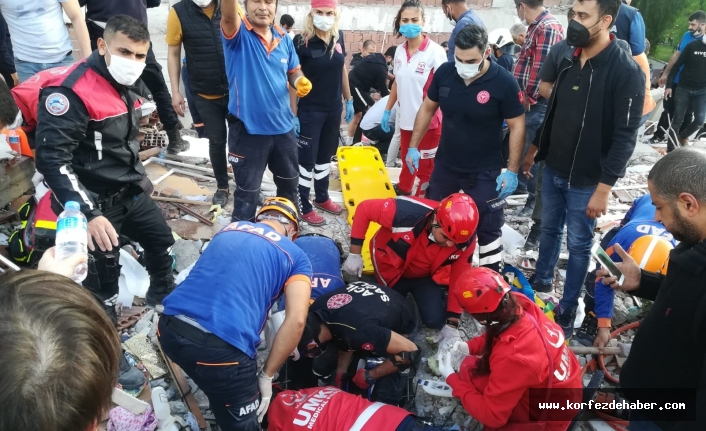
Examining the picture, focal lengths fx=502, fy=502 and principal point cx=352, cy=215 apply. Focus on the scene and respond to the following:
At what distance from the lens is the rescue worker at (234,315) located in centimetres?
242

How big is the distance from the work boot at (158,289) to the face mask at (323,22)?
254 cm

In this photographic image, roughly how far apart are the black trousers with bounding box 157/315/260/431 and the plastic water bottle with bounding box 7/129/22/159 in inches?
94.9

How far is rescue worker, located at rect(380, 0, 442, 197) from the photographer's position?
4.98m

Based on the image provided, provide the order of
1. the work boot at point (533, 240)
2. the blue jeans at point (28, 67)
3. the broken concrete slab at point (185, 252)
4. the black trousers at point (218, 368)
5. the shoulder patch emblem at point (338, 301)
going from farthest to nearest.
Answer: the work boot at point (533, 240) < the blue jeans at point (28, 67) < the broken concrete slab at point (185, 252) < the shoulder patch emblem at point (338, 301) < the black trousers at point (218, 368)

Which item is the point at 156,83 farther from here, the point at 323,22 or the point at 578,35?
the point at 578,35

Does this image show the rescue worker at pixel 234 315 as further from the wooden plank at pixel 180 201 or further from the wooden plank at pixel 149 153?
the wooden plank at pixel 149 153

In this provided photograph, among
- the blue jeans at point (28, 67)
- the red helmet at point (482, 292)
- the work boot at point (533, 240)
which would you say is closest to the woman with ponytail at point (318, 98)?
the work boot at point (533, 240)

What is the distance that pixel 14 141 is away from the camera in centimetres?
392

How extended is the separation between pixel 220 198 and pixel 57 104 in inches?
95.1

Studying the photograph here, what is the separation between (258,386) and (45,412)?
1862 mm

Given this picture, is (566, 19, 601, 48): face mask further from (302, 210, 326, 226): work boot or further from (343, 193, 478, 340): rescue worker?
(302, 210, 326, 226): work boot

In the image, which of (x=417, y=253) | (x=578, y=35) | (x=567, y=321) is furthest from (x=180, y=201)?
(x=578, y=35)

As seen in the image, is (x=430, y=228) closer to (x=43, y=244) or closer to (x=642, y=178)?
(x=43, y=244)

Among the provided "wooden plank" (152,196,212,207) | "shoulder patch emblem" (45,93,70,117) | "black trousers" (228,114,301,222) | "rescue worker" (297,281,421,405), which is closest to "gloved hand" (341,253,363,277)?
"rescue worker" (297,281,421,405)
